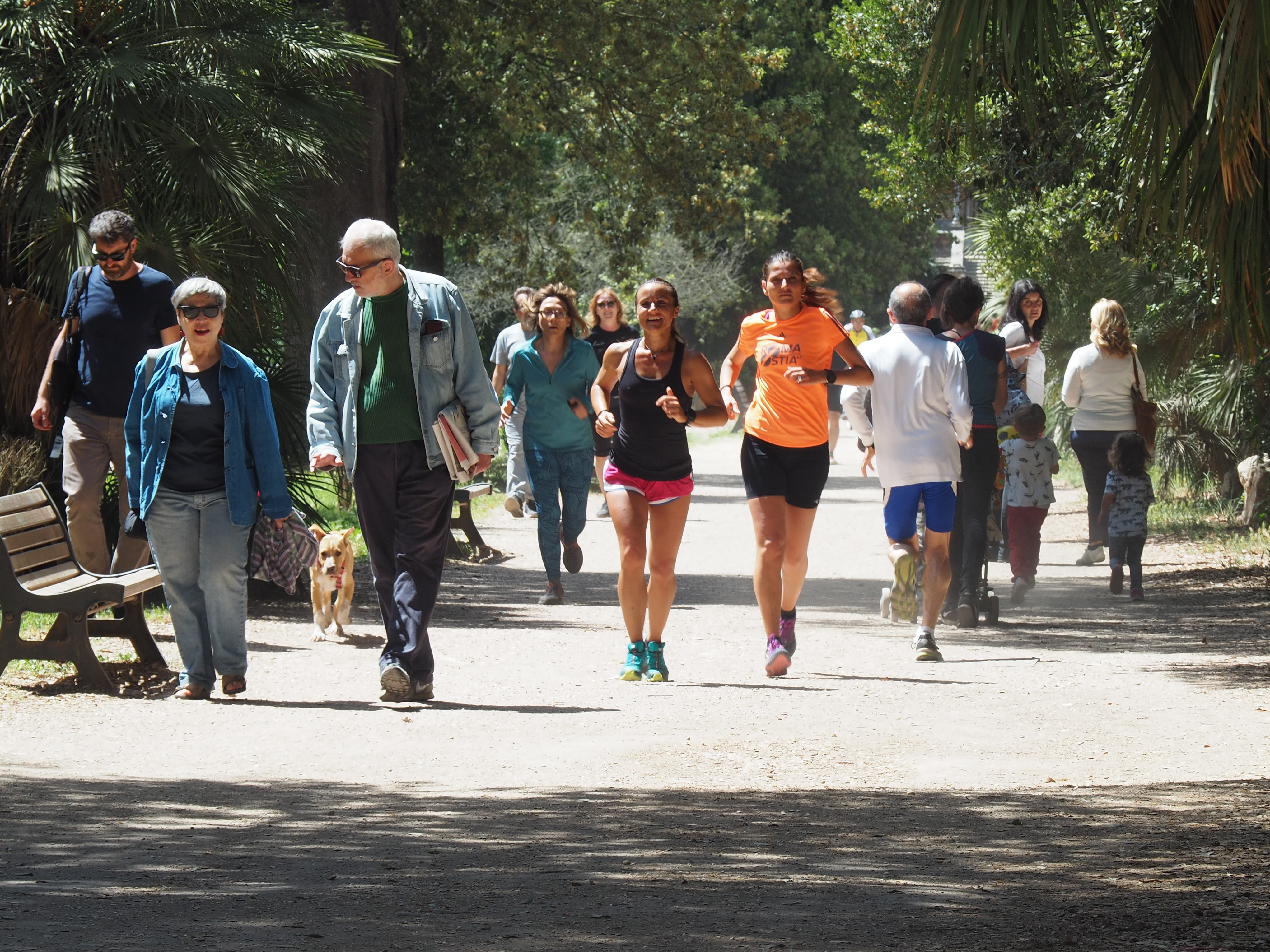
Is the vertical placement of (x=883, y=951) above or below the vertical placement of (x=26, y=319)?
below

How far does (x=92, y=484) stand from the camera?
29.8ft

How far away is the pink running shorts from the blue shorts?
51.0 inches

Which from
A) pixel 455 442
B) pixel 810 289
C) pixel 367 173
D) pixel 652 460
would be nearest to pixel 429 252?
pixel 367 173

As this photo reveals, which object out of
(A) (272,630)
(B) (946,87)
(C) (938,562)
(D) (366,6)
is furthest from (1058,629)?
(D) (366,6)

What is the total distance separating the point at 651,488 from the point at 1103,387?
17.5 feet

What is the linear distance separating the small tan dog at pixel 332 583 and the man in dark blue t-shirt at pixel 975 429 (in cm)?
356

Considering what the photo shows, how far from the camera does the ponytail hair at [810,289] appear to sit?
8.68m

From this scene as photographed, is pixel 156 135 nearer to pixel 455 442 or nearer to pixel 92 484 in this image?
pixel 92 484

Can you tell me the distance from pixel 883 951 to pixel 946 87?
298 cm

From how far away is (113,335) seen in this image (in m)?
8.87

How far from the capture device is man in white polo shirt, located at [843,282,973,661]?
9.27 metres

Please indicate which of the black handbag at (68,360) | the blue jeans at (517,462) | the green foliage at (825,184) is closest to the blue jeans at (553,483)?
the blue jeans at (517,462)

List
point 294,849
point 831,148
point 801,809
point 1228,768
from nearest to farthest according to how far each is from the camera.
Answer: point 294,849 → point 801,809 → point 1228,768 → point 831,148

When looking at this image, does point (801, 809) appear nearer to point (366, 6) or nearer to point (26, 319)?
point (26, 319)
